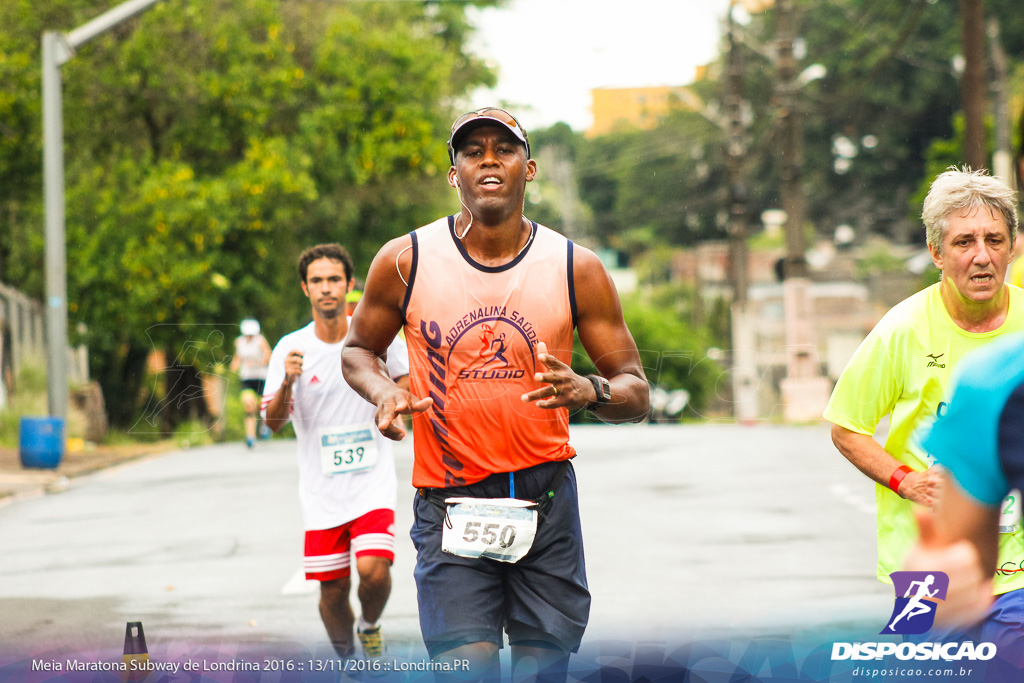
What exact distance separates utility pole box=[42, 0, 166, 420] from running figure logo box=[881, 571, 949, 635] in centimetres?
1046

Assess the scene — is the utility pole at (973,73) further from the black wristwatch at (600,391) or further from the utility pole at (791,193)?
the black wristwatch at (600,391)

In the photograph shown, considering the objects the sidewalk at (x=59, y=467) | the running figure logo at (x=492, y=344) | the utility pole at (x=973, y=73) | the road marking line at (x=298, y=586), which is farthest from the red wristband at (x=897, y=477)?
the sidewalk at (x=59, y=467)

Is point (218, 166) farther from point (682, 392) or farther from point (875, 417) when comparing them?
point (875, 417)

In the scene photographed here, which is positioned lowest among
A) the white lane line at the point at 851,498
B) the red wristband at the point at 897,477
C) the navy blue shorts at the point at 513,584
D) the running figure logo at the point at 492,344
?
the white lane line at the point at 851,498

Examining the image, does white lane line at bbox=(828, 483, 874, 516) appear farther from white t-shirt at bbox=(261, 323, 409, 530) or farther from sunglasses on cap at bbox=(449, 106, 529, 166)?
sunglasses on cap at bbox=(449, 106, 529, 166)

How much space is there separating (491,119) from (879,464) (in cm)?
147

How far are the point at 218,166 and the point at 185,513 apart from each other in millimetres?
6641

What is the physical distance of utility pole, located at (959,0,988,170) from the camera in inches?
529

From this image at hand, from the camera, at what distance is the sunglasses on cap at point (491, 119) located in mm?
3644

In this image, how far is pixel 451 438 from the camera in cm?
375

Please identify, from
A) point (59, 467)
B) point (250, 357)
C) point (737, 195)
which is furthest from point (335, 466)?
point (737, 195)

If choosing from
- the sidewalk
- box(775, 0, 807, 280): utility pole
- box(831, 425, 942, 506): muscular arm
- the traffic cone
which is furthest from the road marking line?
box(775, 0, 807, 280): utility pole

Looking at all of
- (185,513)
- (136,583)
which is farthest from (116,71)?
(136,583)

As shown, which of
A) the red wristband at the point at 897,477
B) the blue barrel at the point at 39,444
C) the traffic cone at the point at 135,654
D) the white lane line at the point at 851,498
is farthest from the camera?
the blue barrel at the point at 39,444
